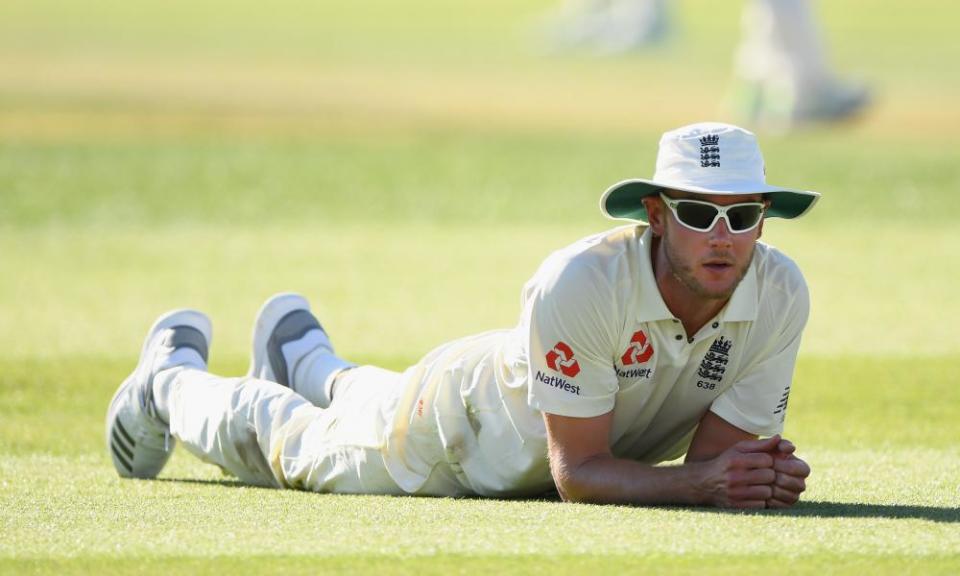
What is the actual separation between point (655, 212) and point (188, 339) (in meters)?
2.60

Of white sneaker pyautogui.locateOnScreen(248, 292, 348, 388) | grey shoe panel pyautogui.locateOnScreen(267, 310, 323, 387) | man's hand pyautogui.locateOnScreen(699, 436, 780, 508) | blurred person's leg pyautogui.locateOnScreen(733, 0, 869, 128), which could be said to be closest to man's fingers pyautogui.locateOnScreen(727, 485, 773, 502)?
man's hand pyautogui.locateOnScreen(699, 436, 780, 508)

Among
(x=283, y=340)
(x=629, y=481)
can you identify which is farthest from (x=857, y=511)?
(x=283, y=340)

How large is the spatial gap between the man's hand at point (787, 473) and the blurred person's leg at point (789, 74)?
2413 cm

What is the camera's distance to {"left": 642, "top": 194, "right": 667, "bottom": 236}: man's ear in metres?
5.45

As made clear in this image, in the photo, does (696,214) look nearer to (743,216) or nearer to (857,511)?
(743,216)

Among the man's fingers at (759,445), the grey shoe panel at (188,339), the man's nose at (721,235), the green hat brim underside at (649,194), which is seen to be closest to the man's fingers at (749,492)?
the man's fingers at (759,445)

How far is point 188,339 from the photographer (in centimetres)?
726

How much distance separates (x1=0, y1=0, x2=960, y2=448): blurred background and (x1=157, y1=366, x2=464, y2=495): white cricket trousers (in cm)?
264

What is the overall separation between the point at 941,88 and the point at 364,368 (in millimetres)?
38828

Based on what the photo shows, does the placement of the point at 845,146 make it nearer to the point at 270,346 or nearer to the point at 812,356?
the point at 812,356

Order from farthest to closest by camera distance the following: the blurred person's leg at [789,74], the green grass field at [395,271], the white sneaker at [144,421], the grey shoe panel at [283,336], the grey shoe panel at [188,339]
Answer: the blurred person's leg at [789,74], the grey shoe panel at [283,336], the grey shoe panel at [188,339], the white sneaker at [144,421], the green grass field at [395,271]

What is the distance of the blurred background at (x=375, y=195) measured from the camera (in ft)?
39.0

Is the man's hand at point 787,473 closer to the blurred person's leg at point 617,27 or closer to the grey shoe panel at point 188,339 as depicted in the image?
the grey shoe panel at point 188,339

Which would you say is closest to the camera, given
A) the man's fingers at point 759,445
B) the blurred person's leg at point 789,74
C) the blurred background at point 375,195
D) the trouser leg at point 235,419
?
the man's fingers at point 759,445
